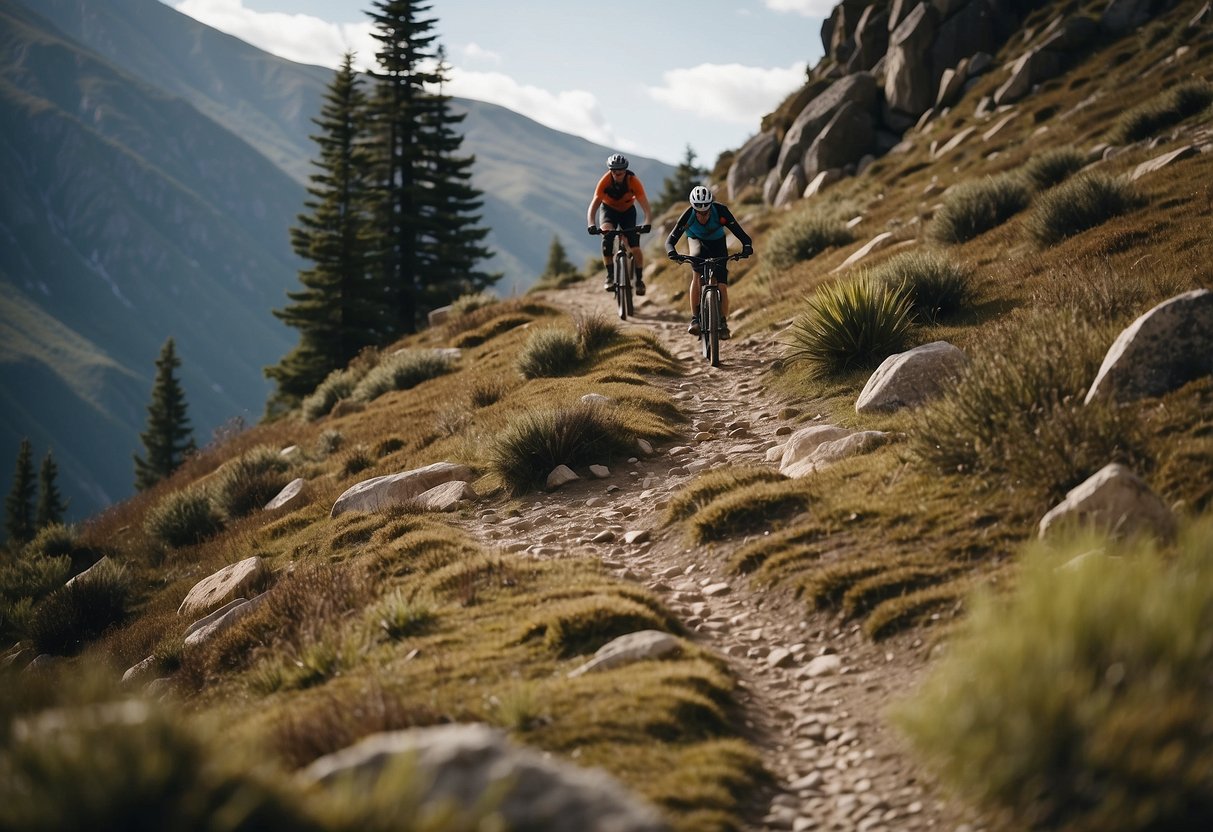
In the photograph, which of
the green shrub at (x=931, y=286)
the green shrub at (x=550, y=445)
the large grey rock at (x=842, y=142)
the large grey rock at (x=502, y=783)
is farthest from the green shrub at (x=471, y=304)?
the large grey rock at (x=502, y=783)

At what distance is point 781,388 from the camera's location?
12.1 metres

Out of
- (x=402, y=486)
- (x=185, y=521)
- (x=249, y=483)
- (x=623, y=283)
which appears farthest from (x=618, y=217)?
(x=185, y=521)

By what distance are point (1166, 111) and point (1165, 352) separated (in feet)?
50.3

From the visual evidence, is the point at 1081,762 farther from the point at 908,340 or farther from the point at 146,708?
the point at 908,340

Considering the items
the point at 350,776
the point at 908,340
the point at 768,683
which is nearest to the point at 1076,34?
the point at 908,340

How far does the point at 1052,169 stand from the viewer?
17.1 meters

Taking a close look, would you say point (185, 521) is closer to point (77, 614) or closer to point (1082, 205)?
point (77, 614)

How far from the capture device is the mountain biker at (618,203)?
16391 millimetres

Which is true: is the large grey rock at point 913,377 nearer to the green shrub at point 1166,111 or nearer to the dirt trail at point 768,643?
the dirt trail at point 768,643

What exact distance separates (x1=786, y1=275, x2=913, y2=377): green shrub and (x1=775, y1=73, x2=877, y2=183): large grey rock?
25511 mm

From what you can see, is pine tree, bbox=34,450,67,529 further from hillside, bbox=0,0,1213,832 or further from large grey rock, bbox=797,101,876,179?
large grey rock, bbox=797,101,876,179

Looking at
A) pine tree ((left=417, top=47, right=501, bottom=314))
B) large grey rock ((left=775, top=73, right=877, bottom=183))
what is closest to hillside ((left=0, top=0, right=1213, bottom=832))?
large grey rock ((left=775, top=73, right=877, bottom=183))

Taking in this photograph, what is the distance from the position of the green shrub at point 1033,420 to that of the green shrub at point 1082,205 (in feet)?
20.5

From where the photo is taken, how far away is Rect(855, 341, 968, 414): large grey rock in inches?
366
